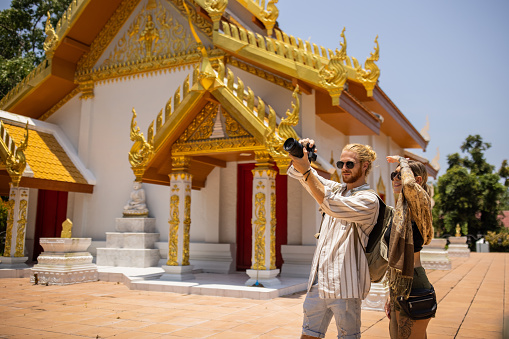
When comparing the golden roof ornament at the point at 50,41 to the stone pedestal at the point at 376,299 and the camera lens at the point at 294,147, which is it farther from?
the camera lens at the point at 294,147

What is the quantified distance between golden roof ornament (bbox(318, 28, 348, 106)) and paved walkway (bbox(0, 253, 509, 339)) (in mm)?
3224

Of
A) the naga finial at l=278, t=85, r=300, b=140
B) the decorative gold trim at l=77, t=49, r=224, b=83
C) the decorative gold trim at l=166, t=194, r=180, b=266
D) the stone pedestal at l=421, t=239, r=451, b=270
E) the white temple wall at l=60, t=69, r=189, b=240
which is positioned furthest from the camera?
the stone pedestal at l=421, t=239, r=451, b=270

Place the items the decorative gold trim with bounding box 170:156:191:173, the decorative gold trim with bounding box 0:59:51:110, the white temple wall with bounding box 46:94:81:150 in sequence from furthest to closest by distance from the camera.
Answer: the white temple wall with bounding box 46:94:81:150, the decorative gold trim with bounding box 0:59:51:110, the decorative gold trim with bounding box 170:156:191:173

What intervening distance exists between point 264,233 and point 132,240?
365cm

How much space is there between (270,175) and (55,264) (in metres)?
4.20

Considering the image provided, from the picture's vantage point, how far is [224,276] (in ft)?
25.5

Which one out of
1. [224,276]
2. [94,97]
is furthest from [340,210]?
[94,97]

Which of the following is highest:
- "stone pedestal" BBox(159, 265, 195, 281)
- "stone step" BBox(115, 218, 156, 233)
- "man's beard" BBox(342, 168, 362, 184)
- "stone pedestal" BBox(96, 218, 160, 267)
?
"man's beard" BBox(342, 168, 362, 184)

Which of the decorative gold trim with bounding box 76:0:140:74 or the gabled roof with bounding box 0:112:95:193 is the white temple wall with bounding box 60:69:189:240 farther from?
the decorative gold trim with bounding box 76:0:140:74

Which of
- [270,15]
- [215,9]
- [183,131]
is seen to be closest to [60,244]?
[183,131]

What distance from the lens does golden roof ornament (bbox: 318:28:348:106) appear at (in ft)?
22.6

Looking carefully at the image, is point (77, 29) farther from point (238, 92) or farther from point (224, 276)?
point (224, 276)

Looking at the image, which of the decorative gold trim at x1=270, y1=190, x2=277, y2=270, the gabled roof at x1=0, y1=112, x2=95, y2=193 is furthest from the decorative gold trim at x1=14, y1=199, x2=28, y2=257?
the decorative gold trim at x1=270, y1=190, x2=277, y2=270

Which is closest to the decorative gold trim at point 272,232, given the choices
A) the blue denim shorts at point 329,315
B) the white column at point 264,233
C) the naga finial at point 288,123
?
the white column at point 264,233
